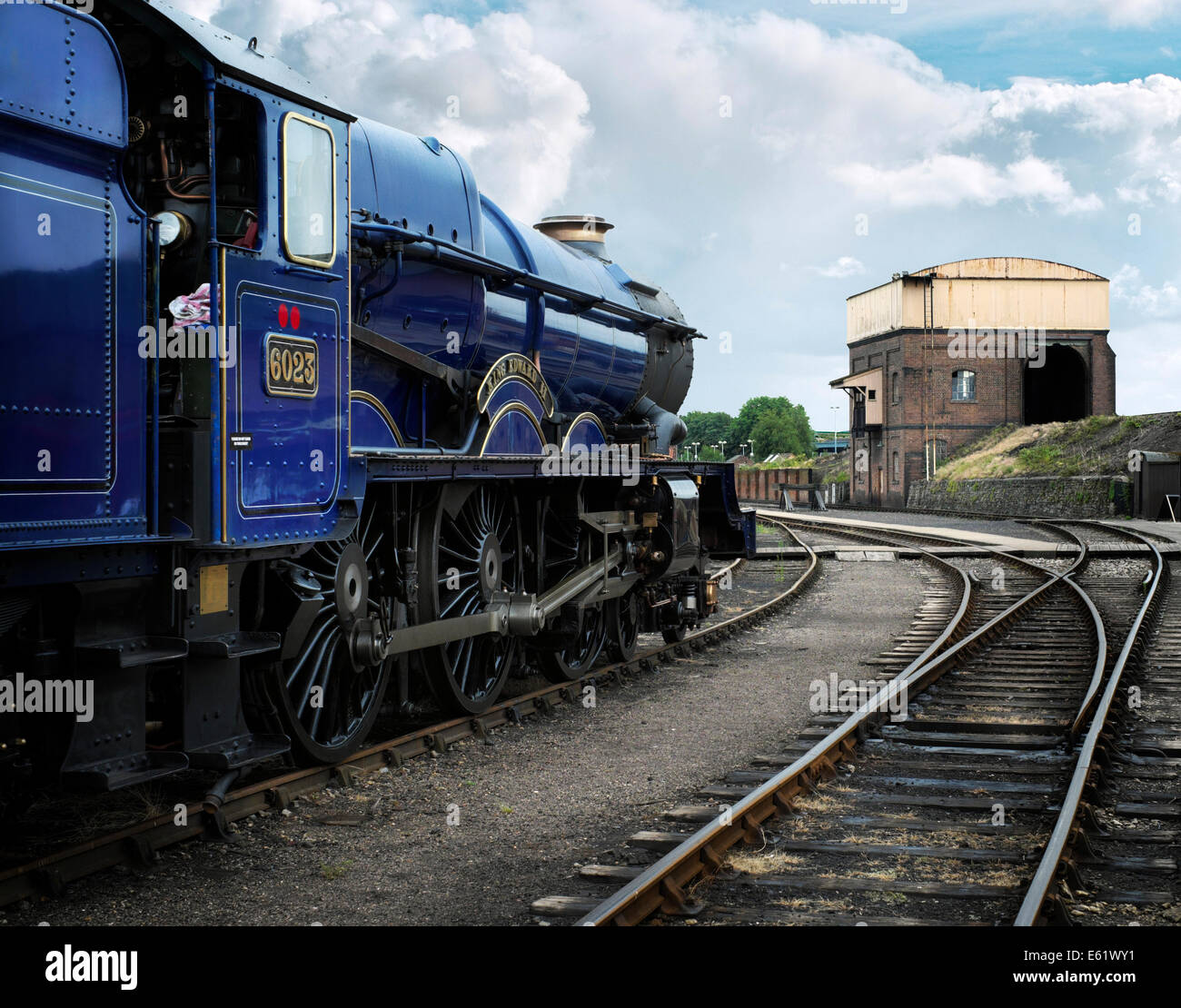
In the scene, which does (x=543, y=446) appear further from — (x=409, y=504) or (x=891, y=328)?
(x=891, y=328)

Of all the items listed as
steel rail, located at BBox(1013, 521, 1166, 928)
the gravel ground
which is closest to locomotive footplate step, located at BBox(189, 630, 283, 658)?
the gravel ground

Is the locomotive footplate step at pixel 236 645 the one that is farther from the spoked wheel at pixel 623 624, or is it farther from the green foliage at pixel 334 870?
the spoked wheel at pixel 623 624

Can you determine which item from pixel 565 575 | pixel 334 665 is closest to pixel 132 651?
pixel 334 665

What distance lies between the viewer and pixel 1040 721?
897cm

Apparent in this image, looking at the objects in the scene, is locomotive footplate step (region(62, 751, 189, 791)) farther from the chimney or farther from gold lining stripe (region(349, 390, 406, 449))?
the chimney

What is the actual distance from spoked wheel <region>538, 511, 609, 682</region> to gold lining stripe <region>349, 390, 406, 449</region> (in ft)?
8.51

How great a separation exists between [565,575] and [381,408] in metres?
3.46

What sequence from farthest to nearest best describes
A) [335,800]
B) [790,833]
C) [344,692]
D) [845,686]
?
[845,686] < [344,692] < [335,800] < [790,833]

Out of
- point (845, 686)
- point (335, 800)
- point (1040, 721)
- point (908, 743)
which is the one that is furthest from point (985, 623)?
point (335, 800)

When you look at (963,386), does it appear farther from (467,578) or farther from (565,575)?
(467,578)

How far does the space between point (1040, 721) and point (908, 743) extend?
1226 mm

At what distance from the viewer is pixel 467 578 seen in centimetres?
887

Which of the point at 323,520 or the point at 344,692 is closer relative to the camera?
the point at 323,520

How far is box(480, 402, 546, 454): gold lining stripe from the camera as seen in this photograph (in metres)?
8.62
